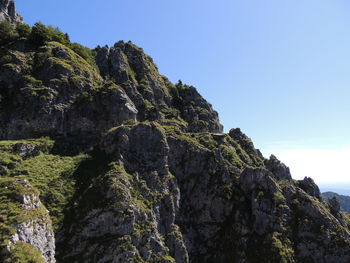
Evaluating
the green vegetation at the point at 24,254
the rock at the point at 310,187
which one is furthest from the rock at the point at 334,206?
the green vegetation at the point at 24,254

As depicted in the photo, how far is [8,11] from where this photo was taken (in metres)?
127

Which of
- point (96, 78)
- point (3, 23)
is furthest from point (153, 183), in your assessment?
Answer: point (3, 23)

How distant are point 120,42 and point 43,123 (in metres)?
69.3

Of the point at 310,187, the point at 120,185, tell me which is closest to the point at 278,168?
the point at 310,187

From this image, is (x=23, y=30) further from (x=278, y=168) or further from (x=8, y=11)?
(x=278, y=168)

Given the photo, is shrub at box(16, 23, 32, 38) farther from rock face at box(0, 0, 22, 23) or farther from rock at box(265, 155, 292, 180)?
rock at box(265, 155, 292, 180)

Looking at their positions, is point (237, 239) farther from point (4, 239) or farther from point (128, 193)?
point (4, 239)

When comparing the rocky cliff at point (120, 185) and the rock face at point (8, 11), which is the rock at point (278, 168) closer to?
the rocky cliff at point (120, 185)

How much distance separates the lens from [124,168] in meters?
74.0

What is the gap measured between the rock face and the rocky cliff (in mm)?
18949

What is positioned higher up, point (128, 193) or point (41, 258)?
point (128, 193)

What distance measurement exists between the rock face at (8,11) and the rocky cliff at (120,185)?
18.9 meters

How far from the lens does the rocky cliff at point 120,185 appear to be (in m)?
57.0

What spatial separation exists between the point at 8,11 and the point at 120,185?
106 meters
